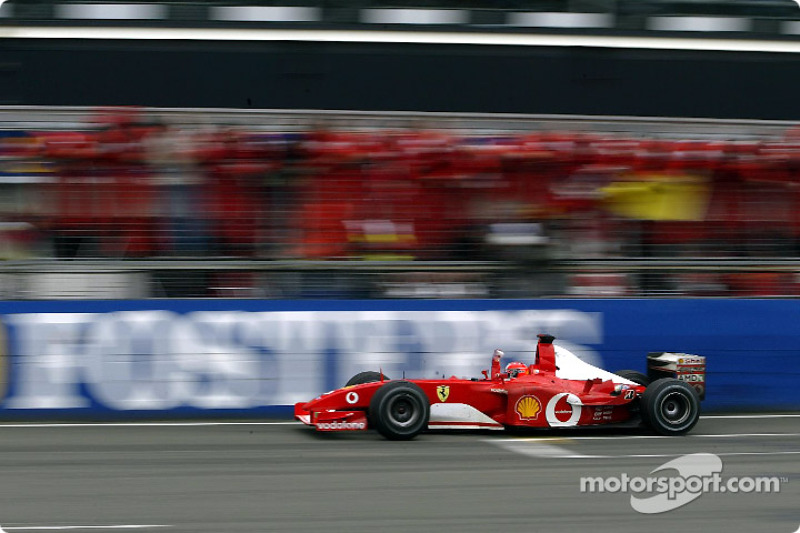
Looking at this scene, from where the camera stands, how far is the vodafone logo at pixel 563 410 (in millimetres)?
8938

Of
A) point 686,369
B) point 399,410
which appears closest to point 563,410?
point 399,410

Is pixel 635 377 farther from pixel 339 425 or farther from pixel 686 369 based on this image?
pixel 339 425

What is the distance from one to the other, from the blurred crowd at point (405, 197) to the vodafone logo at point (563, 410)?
6.79ft

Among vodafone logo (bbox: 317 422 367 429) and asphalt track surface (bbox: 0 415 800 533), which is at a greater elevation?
vodafone logo (bbox: 317 422 367 429)

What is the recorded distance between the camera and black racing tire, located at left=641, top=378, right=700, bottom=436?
898 centimetres

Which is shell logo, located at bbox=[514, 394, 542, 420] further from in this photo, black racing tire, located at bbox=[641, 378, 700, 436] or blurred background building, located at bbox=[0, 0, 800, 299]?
blurred background building, located at bbox=[0, 0, 800, 299]

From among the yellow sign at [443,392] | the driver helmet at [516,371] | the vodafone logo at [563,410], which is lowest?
the vodafone logo at [563,410]

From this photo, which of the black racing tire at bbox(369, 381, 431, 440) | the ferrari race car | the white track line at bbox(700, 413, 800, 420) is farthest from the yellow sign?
the white track line at bbox(700, 413, 800, 420)

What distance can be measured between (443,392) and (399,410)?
0.42m

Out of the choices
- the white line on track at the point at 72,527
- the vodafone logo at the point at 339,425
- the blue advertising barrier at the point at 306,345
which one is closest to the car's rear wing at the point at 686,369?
the blue advertising barrier at the point at 306,345

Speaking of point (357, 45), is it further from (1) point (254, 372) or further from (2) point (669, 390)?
(2) point (669, 390)

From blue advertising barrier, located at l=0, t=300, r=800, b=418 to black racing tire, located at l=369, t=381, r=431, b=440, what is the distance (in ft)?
5.77

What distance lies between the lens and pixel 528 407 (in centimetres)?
891

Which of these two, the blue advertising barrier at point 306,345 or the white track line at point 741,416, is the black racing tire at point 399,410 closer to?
the blue advertising barrier at point 306,345
